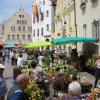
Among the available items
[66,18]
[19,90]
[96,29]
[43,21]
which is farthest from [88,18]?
[43,21]

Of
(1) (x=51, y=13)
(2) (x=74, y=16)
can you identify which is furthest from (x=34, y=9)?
(2) (x=74, y=16)

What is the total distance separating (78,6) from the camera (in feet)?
113

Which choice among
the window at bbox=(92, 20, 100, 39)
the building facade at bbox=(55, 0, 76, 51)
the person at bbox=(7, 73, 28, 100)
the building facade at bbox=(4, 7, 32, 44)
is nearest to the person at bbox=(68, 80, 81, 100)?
the person at bbox=(7, 73, 28, 100)

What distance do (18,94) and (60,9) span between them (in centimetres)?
4225

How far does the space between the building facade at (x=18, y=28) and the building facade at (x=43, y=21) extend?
23280 millimetres

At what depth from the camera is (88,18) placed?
30672 millimetres

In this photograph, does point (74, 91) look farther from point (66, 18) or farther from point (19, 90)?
point (66, 18)

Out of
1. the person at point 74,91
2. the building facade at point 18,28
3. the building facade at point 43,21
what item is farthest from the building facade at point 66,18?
the building facade at point 18,28

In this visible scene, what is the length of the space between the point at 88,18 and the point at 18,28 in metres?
70.8

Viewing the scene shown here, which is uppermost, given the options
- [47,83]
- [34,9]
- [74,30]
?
[34,9]

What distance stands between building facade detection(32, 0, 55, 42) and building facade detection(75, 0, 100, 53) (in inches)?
1110

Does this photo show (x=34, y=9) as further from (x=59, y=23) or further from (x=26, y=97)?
(x=26, y=97)

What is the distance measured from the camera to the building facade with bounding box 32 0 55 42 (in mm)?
64688

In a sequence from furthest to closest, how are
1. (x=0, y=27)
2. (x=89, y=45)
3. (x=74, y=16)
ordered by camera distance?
(x=0, y=27)
(x=74, y=16)
(x=89, y=45)
